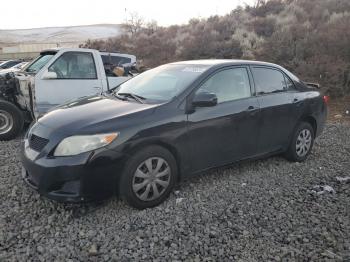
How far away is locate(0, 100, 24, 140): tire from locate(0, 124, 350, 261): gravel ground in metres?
2.07

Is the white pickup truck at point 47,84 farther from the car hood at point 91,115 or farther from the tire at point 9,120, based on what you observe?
the car hood at point 91,115

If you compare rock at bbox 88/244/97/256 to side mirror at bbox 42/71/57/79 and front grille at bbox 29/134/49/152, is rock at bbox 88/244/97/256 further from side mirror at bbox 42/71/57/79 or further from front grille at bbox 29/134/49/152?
side mirror at bbox 42/71/57/79

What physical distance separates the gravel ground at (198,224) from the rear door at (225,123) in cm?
43

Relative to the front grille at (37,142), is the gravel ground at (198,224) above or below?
below

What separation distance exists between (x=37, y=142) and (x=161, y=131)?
1352mm

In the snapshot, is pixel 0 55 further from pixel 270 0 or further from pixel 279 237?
pixel 279 237

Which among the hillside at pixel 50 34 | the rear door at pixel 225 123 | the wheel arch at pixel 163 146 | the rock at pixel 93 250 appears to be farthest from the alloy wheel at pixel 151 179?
the hillside at pixel 50 34

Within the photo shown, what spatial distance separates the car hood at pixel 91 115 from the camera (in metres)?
3.62

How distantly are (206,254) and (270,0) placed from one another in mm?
22656

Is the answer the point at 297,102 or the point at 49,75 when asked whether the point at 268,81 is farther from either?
the point at 49,75

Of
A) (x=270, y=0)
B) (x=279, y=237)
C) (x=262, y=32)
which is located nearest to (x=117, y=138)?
(x=279, y=237)

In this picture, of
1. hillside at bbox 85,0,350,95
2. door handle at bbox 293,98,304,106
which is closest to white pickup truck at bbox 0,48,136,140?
door handle at bbox 293,98,304,106

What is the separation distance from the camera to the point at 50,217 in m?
3.68

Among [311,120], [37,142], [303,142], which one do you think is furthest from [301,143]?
[37,142]
